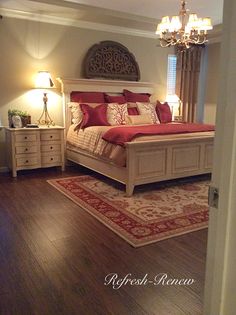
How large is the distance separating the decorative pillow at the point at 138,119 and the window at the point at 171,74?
1.75 m

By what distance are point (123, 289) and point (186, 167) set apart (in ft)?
7.94

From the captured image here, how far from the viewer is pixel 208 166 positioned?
4172 millimetres

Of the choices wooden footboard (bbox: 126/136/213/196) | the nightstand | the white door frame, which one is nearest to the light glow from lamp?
wooden footboard (bbox: 126/136/213/196)

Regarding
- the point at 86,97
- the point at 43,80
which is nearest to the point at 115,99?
the point at 86,97

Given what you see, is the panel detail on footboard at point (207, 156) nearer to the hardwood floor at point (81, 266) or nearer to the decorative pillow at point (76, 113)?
the hardwood floor at point (81, 266)

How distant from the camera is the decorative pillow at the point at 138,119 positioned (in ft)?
15.4

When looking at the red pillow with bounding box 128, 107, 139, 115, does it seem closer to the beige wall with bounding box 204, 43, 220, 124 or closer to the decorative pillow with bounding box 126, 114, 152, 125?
the decorative pillow with bounding box 126, 114, 152, 125

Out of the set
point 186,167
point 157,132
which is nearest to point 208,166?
point 186,167

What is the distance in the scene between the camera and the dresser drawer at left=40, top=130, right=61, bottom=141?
14.6 feet

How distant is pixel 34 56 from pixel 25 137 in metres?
1.39

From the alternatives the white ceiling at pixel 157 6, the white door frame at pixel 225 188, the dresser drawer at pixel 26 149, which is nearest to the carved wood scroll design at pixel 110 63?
the white ceiling at pixel 157 6

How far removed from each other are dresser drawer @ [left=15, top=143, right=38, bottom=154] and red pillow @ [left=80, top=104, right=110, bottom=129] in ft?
2.69

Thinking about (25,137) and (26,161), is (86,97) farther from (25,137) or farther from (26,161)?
(26,161)

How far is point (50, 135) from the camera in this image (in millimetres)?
4523
